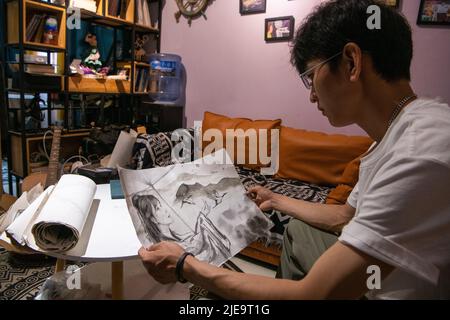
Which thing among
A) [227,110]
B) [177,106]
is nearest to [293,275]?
[227,110]

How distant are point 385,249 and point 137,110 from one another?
311cm

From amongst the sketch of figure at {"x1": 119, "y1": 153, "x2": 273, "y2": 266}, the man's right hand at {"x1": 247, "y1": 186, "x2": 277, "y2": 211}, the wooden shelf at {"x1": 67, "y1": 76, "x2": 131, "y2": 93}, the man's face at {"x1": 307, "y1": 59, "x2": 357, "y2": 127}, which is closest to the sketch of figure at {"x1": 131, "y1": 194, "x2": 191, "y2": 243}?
the sketch of figure at {"x1": 119, "y1": 153, "x2": 273, "y2": 266}

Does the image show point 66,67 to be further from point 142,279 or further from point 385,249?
point 385,249

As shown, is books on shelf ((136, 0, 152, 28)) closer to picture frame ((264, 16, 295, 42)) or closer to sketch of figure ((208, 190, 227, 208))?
picture frame ((264, 16, 295, 42))

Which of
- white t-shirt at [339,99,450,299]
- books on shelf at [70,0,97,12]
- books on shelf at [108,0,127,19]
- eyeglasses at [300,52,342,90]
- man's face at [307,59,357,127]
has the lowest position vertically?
white t-shirt at [339,99,450,299]

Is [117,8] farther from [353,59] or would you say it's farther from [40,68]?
[353,59]

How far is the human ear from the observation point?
58 cm

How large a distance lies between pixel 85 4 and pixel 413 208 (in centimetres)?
281

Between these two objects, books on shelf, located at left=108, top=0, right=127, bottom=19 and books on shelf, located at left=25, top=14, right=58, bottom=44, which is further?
books on shelf, located at left=108, top=0, right=127, bottom=19

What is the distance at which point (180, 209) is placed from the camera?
78 centimetres

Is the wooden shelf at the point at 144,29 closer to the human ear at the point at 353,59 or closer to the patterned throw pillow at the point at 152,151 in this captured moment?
the patterned throw pillow at the point at 152,151

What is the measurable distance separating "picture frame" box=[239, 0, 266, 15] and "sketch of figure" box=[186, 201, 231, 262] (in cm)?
231

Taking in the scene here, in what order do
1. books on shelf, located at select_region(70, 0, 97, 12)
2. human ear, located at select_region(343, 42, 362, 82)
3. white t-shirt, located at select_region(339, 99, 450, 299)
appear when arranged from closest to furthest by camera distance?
white t-shirt, located at select_region(339, 99, 450, 299)
human ear, located at select_region(343, 42, 362, 82)
books on shelf, located at select_region(70, 0, 97, 12)

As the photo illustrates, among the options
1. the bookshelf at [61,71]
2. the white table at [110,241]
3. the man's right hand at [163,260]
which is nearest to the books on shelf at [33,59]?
the bookshelf at [61,71]
